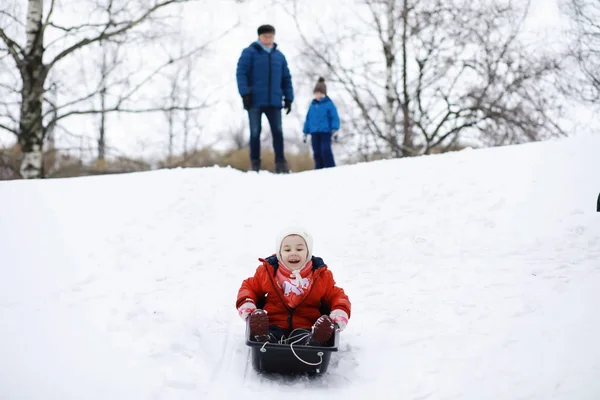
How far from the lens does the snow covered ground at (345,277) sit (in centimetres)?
293

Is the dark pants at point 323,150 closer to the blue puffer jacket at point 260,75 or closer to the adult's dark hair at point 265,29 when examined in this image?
the blue puffer jacket at point 260,75

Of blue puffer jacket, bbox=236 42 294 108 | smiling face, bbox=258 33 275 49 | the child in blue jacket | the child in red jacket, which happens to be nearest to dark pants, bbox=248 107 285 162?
blue puffer jacket, bbox=236 42 294 108

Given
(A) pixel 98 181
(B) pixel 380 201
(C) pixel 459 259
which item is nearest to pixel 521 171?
(B) pixel 380 201

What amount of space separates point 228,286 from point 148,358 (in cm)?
135

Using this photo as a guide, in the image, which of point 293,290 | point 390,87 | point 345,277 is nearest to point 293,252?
point 293,290

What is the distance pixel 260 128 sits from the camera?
7.91 meters

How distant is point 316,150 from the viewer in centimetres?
920

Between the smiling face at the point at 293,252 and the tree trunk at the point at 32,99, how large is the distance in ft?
22.9

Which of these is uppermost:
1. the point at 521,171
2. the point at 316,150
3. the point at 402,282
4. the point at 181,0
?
the point at 181,0

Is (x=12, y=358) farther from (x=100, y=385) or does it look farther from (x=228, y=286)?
(x=228, y=286)

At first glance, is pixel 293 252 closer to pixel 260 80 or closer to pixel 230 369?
pixel 230 369

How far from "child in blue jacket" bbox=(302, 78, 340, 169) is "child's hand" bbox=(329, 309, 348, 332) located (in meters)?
5.90

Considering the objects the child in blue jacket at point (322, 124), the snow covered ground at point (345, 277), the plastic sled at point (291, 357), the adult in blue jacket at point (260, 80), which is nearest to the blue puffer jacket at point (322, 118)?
the child in blue jacket at point (322, 124)

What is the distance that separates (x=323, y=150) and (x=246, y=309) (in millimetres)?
6054
